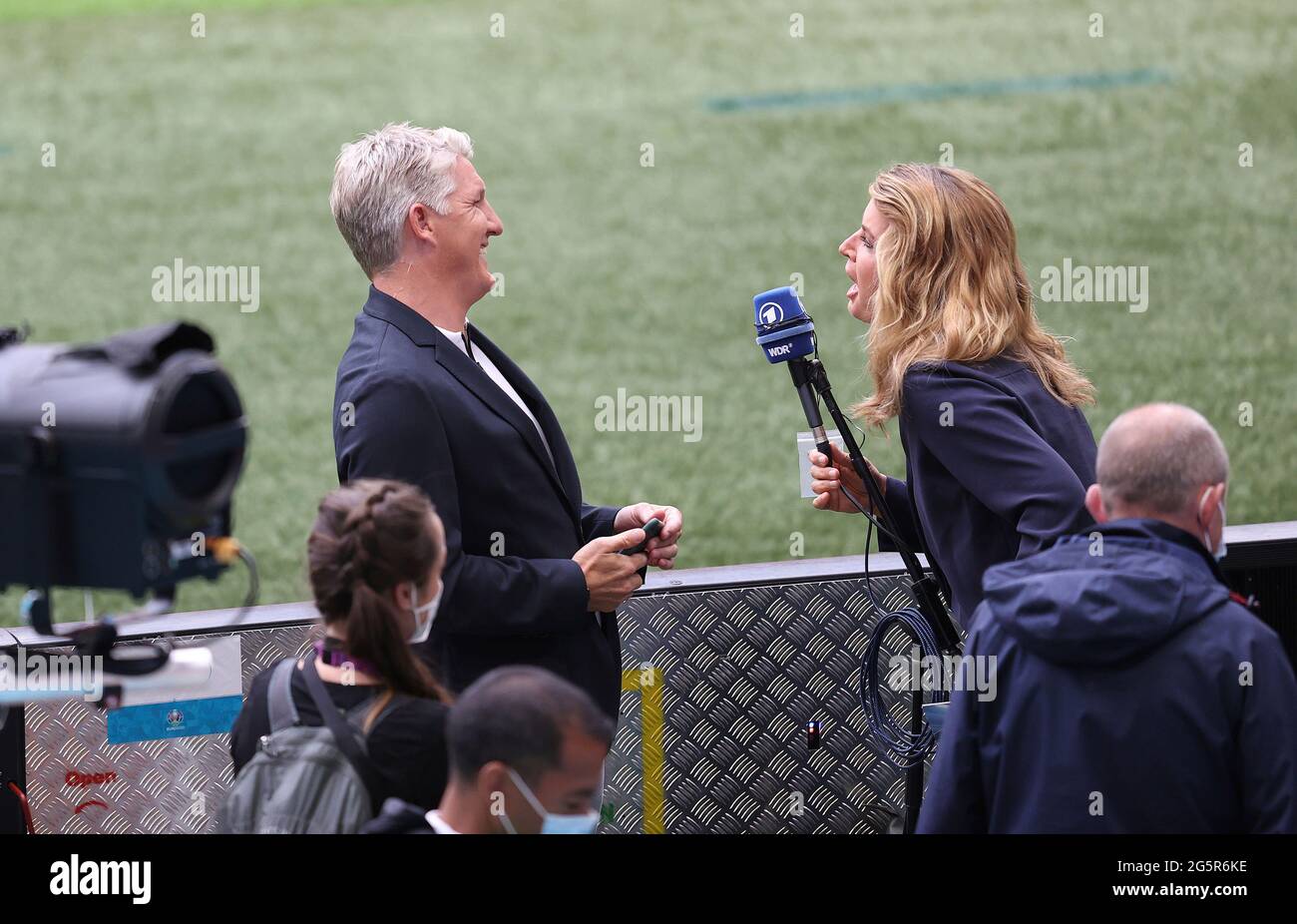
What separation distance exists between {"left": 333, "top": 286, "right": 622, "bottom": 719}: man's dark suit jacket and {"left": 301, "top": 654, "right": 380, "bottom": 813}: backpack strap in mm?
789

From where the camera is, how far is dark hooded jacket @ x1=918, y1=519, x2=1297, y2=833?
331 cm

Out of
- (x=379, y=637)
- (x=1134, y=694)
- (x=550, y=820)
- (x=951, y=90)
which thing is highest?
(x=951, y=90)

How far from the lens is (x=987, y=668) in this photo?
350 cm

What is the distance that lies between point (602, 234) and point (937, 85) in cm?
466

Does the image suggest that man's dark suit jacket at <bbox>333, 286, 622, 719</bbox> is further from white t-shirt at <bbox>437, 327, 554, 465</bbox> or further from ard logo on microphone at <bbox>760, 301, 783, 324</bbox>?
ard logo on microphone at <bbox>760, 301, 783, 324</bbox>

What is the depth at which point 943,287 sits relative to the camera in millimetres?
4469

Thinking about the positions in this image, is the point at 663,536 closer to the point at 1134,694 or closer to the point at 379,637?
the point at 379,637

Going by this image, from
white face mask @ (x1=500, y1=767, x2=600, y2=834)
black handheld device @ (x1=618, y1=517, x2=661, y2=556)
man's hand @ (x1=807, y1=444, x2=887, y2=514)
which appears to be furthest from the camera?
man's hand @ (x1=807, y1=444, x2=887, y2=514)

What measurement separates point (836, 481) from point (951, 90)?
1599 cm

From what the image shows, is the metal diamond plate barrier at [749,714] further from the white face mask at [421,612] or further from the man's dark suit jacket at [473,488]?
the white face mask at [421,612]

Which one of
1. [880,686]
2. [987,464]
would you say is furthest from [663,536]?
[880,686]

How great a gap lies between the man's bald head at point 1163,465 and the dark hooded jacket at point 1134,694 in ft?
0.18

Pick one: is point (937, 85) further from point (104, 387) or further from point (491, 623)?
point (104, 387)

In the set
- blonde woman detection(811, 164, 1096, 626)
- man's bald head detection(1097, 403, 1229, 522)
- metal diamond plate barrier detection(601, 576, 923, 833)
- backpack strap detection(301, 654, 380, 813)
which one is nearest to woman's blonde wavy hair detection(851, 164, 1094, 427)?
blonde woman detection(811, 164, 1096, 626)
